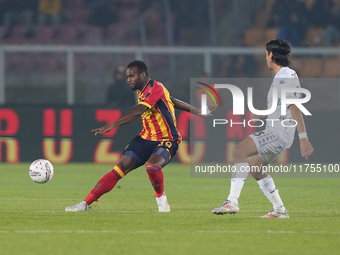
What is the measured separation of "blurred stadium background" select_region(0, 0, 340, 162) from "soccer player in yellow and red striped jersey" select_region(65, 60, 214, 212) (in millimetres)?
7899

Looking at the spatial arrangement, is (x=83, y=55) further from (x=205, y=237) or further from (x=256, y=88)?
(x=205, y=237)

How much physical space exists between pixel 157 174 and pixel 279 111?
177 centimetres

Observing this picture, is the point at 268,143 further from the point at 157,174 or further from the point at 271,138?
the point at 157,174

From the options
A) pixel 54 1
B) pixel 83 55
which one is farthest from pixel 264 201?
pixel 54 1

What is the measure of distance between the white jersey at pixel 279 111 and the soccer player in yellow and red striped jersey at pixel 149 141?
1.51 m

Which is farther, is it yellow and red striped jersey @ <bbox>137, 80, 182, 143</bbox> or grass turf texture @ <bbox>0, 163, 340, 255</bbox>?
yellow and red striped jersey @ <bbox>137, 80, 182, 143</bbox>

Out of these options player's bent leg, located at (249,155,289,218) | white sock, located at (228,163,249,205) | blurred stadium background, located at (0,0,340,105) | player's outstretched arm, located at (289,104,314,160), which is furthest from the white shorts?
blurred stadium background, located at (0,0,340,105)

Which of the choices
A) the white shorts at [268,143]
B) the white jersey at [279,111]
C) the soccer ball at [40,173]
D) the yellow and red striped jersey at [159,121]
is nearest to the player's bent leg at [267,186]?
the white shorts at [268,143]

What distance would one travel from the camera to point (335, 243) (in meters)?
5.86

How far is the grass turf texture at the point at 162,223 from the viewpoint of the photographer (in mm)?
5637

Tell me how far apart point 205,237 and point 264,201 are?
3573mm

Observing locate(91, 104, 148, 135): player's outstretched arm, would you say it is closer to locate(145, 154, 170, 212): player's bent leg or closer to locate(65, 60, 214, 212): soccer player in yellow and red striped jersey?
locate(65, 60, 214, 212): soccer player in yellow and red striped jersey

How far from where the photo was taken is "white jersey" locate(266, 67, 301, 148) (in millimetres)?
6866

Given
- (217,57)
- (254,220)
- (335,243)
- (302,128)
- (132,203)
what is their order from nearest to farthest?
(335,243) → (302,128) → (254,220) → (132,203) → (217,57)
